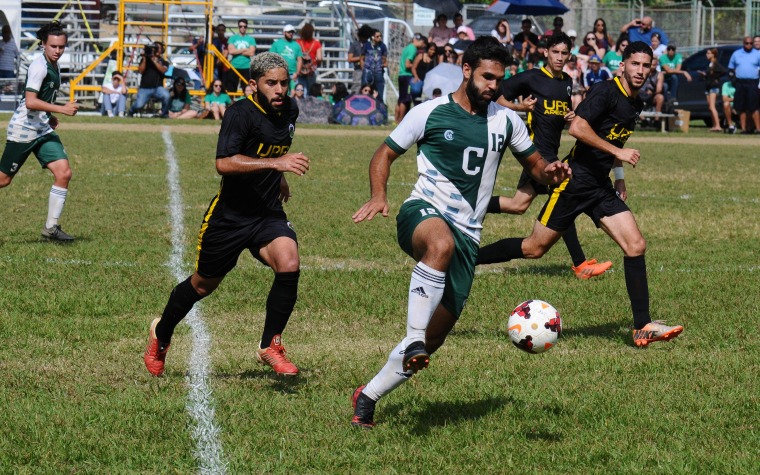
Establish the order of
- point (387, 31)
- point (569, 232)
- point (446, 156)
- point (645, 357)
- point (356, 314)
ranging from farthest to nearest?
point (387, 31) < point (569, 232) < point (356, 314) < point (645, 357) < point (446, 156)

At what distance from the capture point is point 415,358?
17.9 feet

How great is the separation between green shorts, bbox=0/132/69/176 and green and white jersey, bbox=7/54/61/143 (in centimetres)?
5

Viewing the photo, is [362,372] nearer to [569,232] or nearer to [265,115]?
[265,115]

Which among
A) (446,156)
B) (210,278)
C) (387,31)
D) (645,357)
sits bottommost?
(645,357)

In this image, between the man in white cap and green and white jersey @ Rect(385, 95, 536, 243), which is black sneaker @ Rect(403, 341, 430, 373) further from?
the man in white cap

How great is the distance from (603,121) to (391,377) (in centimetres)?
377

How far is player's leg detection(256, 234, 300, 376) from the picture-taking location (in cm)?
690

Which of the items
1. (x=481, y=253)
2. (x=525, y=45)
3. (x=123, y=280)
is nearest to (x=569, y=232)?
(x=481, y=253)

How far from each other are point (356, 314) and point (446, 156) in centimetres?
299

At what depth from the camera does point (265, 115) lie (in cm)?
696

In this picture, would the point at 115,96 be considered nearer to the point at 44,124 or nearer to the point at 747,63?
the point at 747,63

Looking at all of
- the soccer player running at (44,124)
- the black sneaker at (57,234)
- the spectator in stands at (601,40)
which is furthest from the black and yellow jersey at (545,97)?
the spectator in stands at (601,40)

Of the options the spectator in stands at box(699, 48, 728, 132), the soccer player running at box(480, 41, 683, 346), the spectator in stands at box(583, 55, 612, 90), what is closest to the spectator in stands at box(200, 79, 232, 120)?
the spectator in stands at box(583, 55, 612, 90)

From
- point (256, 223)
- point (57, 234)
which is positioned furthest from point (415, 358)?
point (57, 234)
